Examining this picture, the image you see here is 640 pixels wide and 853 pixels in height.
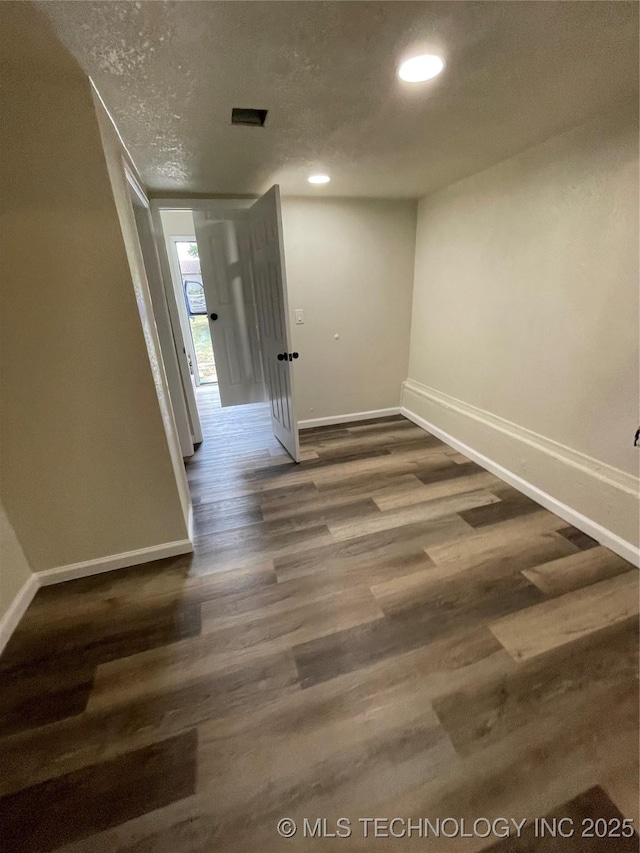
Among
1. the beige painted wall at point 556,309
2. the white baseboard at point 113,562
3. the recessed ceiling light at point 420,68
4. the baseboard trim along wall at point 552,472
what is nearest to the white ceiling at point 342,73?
the recessed ceiling light at point 420,68

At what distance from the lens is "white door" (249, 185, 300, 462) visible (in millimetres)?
2436

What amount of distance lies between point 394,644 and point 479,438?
6.11 ft

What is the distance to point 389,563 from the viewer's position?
1853 mm

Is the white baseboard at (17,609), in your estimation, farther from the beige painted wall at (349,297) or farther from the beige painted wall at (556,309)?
the beige painted wall at (556,309)

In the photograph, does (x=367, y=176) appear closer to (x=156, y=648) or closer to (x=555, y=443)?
(x=555, y=443)

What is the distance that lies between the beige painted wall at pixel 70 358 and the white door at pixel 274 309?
118cm

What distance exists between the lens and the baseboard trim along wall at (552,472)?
180 cm

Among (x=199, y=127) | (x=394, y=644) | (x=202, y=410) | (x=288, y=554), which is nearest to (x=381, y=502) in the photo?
(x=288, y=554)

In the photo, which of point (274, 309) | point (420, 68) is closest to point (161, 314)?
point (274, 309)

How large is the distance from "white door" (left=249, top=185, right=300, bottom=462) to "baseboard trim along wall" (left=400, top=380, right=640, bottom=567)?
1.46 metres

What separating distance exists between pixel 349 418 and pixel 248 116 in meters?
2.71

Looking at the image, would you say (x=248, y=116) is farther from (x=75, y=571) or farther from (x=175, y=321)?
(x=75, y=571)

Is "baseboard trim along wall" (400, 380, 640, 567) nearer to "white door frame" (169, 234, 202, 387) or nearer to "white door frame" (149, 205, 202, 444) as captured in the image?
"white door frame" (149, 205, 202, 444)

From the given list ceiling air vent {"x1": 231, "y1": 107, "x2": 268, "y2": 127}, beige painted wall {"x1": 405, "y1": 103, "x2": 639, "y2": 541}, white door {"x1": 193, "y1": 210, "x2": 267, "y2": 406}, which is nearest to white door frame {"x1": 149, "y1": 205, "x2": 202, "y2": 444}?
white door {"x1": 193, "y1": 210, "x2": 267, "y2": 406}
